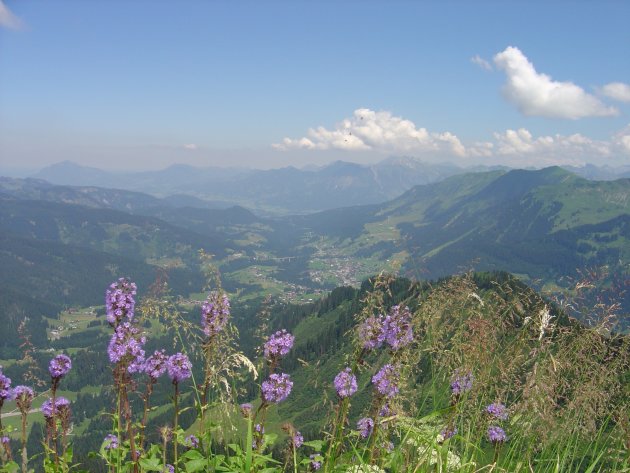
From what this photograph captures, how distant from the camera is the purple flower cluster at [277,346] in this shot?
5688 millimetres

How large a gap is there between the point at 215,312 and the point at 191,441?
235 cm

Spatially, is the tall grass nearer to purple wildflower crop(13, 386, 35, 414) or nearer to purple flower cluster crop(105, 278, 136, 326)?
purple flower cluster crop(105, 278, 136, 326)

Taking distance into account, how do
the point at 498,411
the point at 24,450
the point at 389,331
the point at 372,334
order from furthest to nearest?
the point at 498,411 < the point at 389,331 < the point at 372,334 < the point at 24,450

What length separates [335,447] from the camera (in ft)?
17.3

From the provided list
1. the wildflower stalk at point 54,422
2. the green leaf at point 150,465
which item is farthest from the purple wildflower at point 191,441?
the wildflower stalk at point 54,422

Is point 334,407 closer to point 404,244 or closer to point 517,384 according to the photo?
point 517,384

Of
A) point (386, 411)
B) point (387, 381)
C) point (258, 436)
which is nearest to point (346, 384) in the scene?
point (387, 381)

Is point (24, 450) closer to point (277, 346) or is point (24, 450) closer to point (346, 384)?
point (277, 346)

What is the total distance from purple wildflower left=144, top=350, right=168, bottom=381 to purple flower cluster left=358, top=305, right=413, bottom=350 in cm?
277

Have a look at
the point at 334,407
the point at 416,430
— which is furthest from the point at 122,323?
the point at 416,430

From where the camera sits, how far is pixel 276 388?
5535 mm

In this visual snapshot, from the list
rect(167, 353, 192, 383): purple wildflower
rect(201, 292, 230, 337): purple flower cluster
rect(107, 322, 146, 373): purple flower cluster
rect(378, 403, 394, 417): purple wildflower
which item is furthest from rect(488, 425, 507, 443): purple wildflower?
rect(107, 322, 146, 373): purple flower cluster

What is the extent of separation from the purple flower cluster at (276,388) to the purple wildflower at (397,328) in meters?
1.47

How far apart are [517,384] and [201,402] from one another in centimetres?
466
